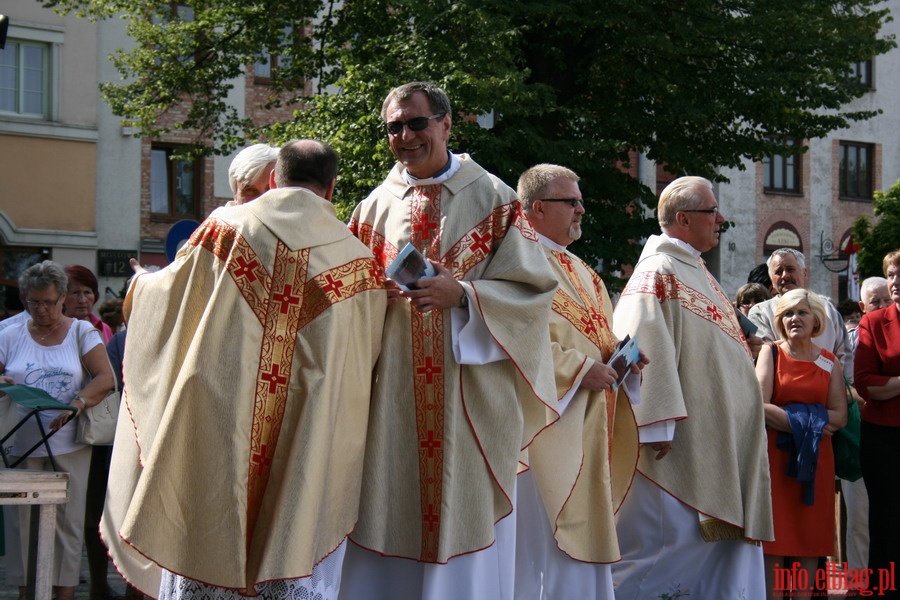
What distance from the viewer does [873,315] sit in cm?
717

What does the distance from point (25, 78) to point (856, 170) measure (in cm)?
2385

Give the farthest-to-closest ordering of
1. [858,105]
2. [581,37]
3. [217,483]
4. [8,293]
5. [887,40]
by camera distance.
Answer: [858,105] < [8,293] < [887,40] < [581,37] < [217,483]

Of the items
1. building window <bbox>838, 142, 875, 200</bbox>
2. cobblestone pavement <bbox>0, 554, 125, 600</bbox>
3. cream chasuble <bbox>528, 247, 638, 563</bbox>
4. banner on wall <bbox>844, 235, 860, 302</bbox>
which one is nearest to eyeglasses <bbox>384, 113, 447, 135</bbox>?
cream chasuble <bbox>528, 247, 638, 563</bbox>

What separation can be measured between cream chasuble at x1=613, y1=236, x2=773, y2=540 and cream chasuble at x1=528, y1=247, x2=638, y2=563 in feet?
0.66

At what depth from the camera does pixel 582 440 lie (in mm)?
5691

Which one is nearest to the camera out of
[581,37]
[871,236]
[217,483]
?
[217,483]

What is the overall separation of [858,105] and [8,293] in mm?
24524

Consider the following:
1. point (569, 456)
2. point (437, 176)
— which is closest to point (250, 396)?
point (437, 176)

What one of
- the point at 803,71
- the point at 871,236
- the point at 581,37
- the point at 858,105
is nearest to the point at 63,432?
the point at 581,37

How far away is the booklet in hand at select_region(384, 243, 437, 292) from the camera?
4.35 meters

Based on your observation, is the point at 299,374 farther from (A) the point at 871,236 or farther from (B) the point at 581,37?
(A) the point at 871,236

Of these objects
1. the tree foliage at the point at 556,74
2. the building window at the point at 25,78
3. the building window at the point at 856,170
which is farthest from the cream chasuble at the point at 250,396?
the building window at the point at 856,170

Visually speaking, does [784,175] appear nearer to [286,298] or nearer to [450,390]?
[450,390]

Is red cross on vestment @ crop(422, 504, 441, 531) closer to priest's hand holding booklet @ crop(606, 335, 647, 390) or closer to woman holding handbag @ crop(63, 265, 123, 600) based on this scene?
priest's hand holding booklet @ crop(606, 335, 647, 390)
